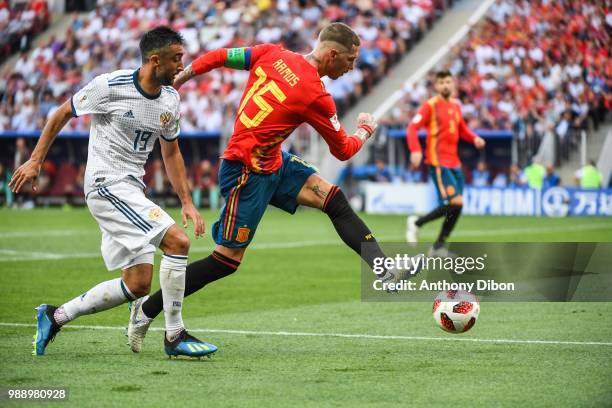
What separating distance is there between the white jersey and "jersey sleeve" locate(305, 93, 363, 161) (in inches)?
43.9

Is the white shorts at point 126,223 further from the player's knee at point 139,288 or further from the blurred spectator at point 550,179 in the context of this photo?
the blurred spectator at point 550,179

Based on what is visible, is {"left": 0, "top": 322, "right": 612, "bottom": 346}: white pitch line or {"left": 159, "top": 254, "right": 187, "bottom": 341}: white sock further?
{"left": 0, "top": 322, "right": 612, "bottom": 346}: white pitch line

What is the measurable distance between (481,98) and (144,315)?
23.6 m

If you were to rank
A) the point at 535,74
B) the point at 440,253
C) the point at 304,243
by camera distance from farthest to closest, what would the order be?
the point at 535,74, the point at 304,243, the point at 440,253

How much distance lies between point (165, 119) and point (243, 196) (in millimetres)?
969

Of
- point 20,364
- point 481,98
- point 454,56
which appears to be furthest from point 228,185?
point 454,56

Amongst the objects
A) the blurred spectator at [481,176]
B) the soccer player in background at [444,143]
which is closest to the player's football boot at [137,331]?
the soccer player in background at [444,143]

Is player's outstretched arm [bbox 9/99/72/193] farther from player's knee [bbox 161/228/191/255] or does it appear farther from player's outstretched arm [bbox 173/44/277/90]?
player's outstretched arm [bbox 173/44/277/90]

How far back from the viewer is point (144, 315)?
768cm

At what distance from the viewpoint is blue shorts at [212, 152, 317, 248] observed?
26.5ft

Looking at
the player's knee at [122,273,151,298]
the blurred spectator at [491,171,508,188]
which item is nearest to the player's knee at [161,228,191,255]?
the player's knee at [122,273,151,298]

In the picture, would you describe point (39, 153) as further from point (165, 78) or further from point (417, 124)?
point (417, 124)
